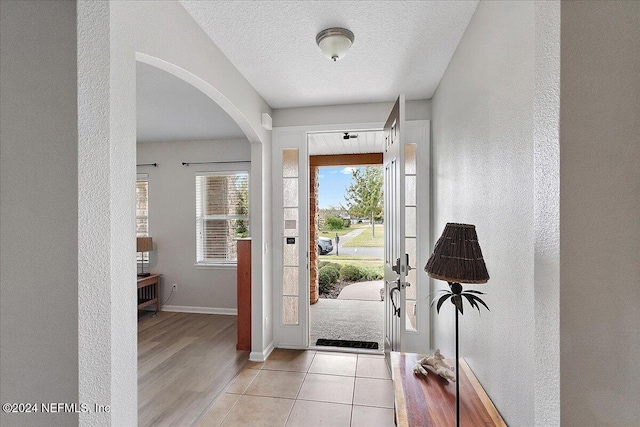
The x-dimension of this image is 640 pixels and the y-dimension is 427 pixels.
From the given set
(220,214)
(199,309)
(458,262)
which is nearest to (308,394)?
(458,262)

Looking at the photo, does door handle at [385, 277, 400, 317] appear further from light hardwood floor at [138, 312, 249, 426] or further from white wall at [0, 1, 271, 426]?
white wall at [0, 1, 271, 426]

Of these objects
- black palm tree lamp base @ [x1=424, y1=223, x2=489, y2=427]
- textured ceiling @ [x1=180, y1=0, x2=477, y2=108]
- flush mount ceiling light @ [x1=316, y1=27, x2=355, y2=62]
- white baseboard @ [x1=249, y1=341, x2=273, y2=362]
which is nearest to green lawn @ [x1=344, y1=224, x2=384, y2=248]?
white baseboard @ [x1=249, y1=341, x2=273, y2=362]

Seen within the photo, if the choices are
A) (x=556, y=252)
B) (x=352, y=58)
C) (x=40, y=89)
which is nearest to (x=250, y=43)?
(x=352, y=58)

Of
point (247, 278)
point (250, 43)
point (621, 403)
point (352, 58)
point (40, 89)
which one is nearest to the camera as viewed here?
point (621, 403)

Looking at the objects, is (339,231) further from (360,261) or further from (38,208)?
(38,208)

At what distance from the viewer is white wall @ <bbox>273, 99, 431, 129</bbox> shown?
3244 millimetres

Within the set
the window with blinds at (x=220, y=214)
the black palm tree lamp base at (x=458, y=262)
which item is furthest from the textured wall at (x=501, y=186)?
the window with blinds at (x=220, y=214)

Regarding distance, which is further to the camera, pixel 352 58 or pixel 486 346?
pixel 352 58

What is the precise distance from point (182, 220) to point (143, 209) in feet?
2.39

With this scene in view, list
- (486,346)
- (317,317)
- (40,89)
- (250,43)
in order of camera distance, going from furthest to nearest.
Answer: (317,317) → (250,43) → (486,346) → (40,89)

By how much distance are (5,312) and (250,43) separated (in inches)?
78.3

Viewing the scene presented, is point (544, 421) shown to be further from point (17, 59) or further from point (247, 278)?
point (247, 278)

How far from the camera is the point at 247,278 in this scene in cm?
346

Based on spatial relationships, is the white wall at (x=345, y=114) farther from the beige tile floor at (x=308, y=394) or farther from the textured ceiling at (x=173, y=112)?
the beige tile floor at (x=308, y=394)
